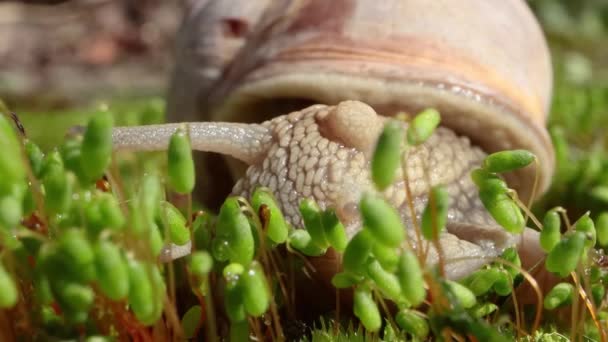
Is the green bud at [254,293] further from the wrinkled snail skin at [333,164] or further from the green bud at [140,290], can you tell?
the wrinkled snail skin at [333,164]

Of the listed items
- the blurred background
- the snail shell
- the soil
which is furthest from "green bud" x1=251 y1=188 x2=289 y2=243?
the soil

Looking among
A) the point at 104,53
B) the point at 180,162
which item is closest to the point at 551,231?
the point at 180,162

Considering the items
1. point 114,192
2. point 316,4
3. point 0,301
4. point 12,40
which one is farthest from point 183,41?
point 12,40

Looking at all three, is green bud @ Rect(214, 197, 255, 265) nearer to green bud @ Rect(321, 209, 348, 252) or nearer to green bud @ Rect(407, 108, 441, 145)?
green bud @ Rect(321, 209, 348, 252)

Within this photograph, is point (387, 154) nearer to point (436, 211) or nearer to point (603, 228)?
point (436, 211)

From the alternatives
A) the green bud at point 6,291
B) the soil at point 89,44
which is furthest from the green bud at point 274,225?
the soil at point 89,44

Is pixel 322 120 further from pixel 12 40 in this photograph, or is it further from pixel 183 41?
pixel 12 40
